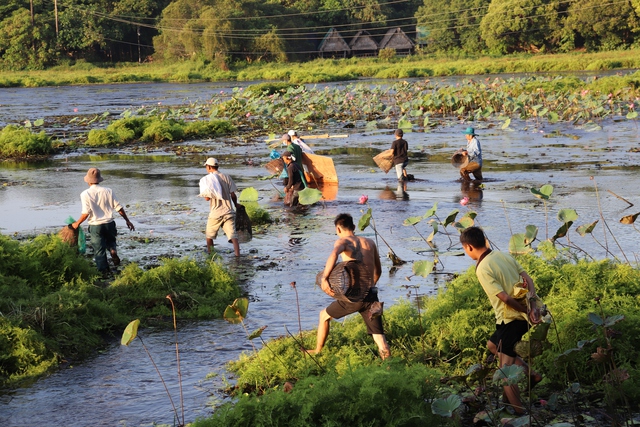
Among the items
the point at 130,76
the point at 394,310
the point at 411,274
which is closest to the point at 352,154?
the point at 411,274

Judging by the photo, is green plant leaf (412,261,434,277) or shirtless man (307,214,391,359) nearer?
shirtless man (307,214,391,359)

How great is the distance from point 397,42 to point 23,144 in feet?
232

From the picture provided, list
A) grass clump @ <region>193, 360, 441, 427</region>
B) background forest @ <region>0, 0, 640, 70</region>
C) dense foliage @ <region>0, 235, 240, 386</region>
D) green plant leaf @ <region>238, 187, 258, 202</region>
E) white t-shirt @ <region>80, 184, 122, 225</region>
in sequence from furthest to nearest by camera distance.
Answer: background forest @ <region>0, 0, 640, 70</region>, green plant leaf @ <region>238, 187, 258, 202</region>, white t-shirt @ <region>80, 184, 122, 225</region>, dense foliage @ <region>0, 235, 240, 386</region>, grass clump @ <region>193, 360, 441, 427</region>

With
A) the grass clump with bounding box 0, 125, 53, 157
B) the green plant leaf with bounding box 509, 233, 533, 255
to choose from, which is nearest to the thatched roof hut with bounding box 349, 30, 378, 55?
the grass clump with bounding box 0, 125, 53, 157

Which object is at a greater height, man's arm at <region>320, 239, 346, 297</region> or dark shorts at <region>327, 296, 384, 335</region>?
man's arm at <region>320, 239, 346, 297</region>

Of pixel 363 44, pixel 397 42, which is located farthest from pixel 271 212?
pixel 397 42

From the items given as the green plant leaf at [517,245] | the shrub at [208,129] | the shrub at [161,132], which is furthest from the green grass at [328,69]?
the green plant leaf at [517,245]

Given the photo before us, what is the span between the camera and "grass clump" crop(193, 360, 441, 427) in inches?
216

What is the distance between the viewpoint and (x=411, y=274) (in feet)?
36.3

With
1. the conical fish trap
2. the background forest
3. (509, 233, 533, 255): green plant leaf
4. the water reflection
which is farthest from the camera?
the background forest

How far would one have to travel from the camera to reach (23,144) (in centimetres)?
2611

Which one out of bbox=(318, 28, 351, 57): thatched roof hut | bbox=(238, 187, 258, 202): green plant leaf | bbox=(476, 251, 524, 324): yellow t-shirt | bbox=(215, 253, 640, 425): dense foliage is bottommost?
bbox=(215, 253, 640, 425): dense foliage

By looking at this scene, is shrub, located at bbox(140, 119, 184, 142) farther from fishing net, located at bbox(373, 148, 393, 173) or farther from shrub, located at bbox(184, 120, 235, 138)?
fishing net, located at bbox(373, 148, 393, 173)

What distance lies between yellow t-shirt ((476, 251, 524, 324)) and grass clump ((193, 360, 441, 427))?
70 centimetres
